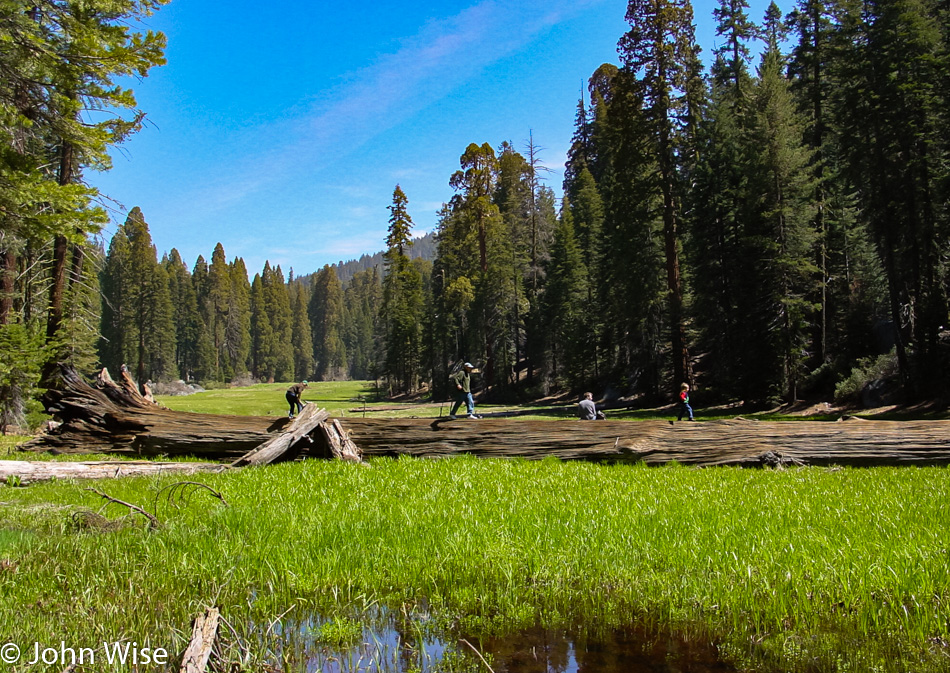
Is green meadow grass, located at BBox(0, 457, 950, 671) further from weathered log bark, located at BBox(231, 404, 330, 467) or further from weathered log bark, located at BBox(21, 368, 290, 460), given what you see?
weathered log bark, located at BBox(21, 368, 290, 460)

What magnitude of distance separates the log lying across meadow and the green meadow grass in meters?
3.76

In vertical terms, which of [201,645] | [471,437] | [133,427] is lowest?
[471,437]

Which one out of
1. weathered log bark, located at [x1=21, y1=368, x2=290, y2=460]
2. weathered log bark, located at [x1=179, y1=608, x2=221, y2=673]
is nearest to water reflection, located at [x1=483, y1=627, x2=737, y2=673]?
weathered log bark, located at [x1=179, y1=608, x2=221, y2=673]

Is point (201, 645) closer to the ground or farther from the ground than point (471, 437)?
farther from the ground

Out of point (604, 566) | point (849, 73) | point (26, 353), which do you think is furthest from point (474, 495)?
point (849, 73)

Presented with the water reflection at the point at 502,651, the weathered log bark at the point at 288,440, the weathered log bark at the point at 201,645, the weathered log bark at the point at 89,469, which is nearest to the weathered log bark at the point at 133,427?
the weathered log bark at the point at 288,440

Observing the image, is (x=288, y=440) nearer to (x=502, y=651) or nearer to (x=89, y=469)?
(x=89, y=469)

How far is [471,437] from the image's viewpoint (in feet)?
41.1

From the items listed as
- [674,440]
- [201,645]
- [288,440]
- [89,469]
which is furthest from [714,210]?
[201,645]

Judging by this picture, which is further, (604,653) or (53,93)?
(53,93)

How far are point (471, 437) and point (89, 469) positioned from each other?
746cm

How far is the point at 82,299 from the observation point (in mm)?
26828

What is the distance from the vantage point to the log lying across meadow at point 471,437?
11023mm

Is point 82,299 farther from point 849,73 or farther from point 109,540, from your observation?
point 849,73
